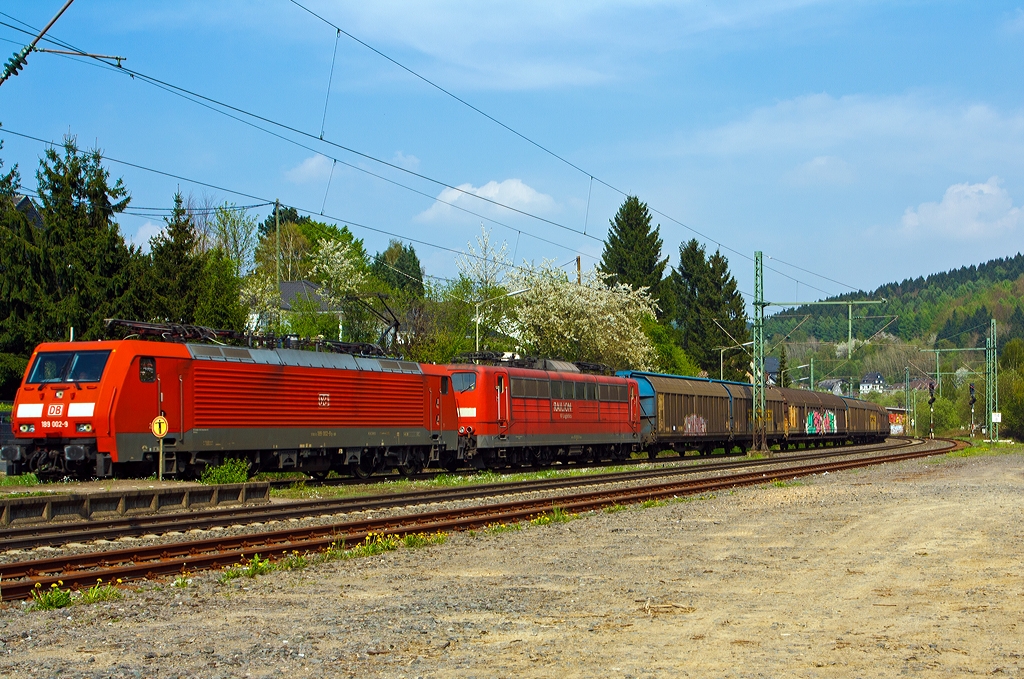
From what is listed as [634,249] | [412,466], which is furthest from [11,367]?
[634,249]

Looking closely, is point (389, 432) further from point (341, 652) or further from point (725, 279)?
point (725, 279)

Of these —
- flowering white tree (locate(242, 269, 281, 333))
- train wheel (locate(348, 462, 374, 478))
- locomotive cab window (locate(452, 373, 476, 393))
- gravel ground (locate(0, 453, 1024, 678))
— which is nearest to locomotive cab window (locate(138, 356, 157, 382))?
train wheel (locate(348, 462, 374, 478))

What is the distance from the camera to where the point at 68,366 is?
2280 cm

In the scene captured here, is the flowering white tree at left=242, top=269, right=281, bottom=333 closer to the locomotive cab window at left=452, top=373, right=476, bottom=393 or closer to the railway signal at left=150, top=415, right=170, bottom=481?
the locomotive cab window at left=452, top=373, right=476, bottom=393

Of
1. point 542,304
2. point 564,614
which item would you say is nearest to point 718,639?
point 564,614

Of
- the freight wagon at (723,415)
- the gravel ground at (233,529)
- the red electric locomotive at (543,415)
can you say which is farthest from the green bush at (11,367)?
the freight wagon at (723,415)

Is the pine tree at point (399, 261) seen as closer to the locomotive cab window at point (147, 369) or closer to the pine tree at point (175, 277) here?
the pine tree at point (175, 277)

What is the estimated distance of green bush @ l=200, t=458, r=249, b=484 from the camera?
78.2 ft

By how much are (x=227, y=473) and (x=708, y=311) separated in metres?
87.8

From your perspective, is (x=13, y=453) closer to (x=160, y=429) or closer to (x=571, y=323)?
(x=160, y=429)

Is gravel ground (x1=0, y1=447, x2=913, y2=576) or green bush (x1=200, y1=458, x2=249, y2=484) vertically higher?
green bush (x1=200, y1=458, x2=249, y2=484)

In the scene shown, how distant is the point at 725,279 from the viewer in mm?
111438

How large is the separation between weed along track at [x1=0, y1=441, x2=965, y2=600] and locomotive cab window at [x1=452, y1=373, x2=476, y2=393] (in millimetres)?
9872

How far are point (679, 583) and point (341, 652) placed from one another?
15.6 ft
